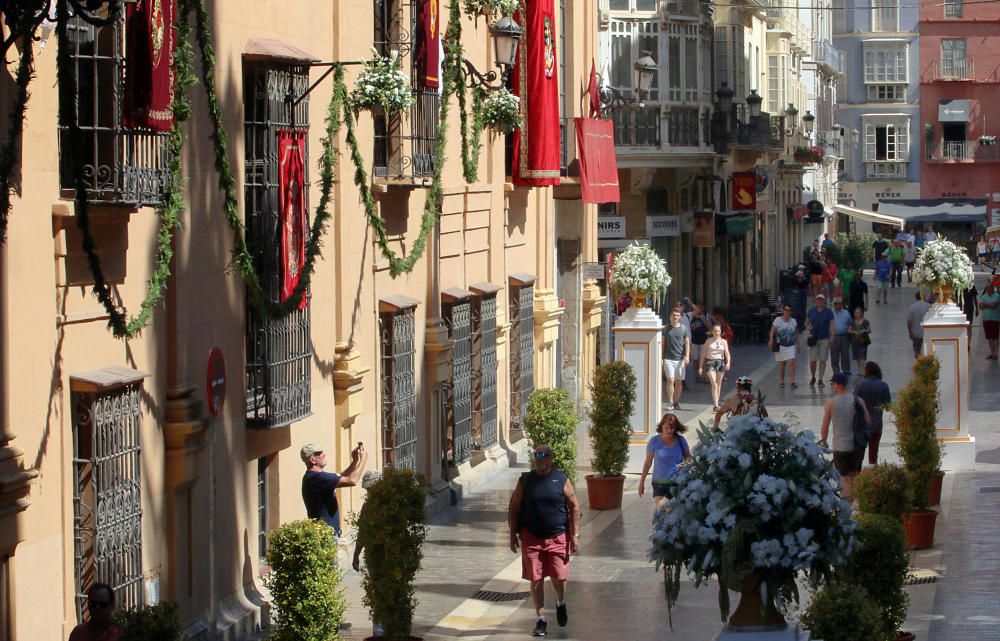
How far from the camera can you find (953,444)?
22906 mm

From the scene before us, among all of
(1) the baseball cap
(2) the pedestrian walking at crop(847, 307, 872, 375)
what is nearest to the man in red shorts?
(1) the baseball cap

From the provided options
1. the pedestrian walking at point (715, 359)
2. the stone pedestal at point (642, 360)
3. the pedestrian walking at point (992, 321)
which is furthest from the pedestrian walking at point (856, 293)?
the stone pedestal at point (642, 360)

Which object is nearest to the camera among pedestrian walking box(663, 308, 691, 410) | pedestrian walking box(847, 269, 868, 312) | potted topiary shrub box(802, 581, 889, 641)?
potted topiary shrub box(802, 581, 889, 641)

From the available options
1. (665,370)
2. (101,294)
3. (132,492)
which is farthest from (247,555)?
(665,370)

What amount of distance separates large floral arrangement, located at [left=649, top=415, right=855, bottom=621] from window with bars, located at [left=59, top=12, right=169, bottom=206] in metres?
4.25

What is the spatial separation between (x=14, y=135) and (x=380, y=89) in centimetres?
683

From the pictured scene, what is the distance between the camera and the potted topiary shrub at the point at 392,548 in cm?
1285

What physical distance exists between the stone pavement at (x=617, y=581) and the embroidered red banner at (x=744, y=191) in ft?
72.9

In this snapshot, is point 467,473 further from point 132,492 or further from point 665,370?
point 132,492

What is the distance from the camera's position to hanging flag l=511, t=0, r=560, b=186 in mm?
24578

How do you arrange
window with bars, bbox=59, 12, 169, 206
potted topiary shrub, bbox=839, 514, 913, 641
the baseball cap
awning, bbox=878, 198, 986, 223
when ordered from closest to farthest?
window with bars, bbox=59, 12, 169, 206, potted topiary shrub, bbox=839, 514, 913, 641, the baseball cap, awning, bbox=878, 198, 986, 223

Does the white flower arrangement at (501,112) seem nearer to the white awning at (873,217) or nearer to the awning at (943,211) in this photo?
the white awning at (873,217)

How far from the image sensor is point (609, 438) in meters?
20.7

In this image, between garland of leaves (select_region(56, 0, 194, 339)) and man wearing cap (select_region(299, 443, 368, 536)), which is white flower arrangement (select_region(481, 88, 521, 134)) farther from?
garland of leaves (select_region(56, 0, 194, 339))
